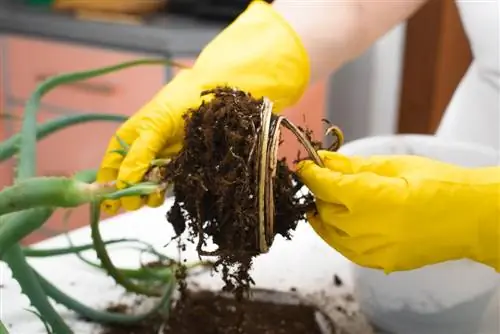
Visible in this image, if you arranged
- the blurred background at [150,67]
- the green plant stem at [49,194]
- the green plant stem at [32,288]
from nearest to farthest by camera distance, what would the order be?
the green plant stem at [49,194]
the green plant stem at [32,288]
the blurred background at [150,67]

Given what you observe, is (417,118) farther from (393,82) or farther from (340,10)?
(340,10)

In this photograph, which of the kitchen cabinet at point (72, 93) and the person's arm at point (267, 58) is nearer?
the person's arm at point (267, 58)

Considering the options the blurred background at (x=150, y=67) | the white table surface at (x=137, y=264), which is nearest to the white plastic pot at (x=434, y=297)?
the white table surface at (x=137, y=264)

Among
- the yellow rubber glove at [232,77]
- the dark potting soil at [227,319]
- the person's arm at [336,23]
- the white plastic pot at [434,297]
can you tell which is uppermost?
the person's arm at [336,23]

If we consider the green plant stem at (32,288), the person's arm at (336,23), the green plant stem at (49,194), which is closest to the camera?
the green plant stem at (49,194)

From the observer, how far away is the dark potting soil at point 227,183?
0.45 metres

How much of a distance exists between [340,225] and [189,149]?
11cm

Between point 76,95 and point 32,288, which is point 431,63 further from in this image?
point 32,288

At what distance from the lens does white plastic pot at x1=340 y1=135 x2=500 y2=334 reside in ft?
1.78

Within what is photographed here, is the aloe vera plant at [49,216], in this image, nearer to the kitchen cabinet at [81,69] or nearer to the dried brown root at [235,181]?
the dried brown root at [235,181]

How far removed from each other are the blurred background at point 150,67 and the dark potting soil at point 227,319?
2.61 ft

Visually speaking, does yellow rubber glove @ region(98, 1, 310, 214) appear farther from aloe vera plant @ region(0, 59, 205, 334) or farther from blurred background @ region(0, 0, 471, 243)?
blurred background @ region(0, 0, 471, 243)

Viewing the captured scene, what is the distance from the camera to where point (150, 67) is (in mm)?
1427

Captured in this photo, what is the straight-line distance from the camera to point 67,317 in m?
0.60
